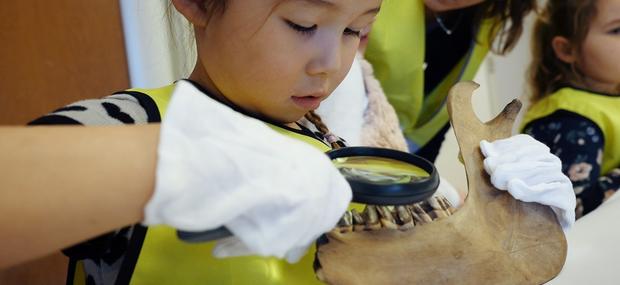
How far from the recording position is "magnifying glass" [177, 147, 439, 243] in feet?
1.13

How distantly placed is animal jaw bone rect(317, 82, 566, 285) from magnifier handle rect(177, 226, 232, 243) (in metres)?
0.09

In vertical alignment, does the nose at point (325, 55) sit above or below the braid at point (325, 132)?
above

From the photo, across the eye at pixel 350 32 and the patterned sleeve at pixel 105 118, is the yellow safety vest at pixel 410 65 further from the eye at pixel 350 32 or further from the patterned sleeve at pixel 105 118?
Result: the patterned sleeve at pixel 105 118

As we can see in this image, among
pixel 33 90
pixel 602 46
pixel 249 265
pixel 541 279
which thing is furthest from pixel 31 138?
pixel 602 46

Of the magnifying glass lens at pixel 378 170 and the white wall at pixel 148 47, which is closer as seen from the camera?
the magnifying glass lens at pixel 378 170

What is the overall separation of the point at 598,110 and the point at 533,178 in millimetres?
668

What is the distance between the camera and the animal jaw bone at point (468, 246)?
362mm

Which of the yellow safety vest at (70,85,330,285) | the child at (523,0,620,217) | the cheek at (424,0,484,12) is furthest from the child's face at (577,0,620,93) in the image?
the yellow safety vest at (70,85,330,285)

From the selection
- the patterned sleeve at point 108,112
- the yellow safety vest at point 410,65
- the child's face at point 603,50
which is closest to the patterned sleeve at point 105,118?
the patterned sleeve at point 108,112

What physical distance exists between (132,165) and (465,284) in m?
0.25

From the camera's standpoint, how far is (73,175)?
0.82ft

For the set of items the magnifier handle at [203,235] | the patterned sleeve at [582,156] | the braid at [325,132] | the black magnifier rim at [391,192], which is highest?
the magnifier handle at [203,235]

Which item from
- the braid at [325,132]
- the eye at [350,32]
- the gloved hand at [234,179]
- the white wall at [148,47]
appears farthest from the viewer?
the white wall at [148,47]

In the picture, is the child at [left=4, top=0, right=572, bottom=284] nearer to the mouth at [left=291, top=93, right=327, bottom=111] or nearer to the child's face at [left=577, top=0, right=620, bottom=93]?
the mouth at [left=291, top=93, right=327, bottom=111]
